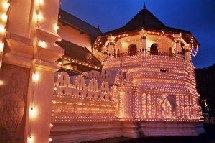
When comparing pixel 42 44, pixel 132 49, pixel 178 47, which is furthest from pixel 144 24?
pixel 42 44

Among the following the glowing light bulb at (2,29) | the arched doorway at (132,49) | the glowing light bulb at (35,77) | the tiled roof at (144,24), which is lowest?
the glowing light bulb at (35,77)

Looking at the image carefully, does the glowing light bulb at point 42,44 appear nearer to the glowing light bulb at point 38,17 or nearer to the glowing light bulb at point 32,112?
the glowing light bulb at point 38,17

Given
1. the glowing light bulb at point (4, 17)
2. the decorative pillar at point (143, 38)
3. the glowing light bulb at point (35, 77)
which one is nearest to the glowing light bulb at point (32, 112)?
the glowing light bulb at point (35, 77)

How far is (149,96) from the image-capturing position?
43.8 ft

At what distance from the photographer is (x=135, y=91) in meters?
12.9

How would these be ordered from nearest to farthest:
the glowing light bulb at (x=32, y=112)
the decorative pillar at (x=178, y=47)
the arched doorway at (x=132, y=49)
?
the glowing light bulb at (x=32, y=112) → the decorative pillar at (x=178, y=47) → the arched doorway at (x=132, y=49)

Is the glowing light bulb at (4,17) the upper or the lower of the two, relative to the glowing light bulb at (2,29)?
upper

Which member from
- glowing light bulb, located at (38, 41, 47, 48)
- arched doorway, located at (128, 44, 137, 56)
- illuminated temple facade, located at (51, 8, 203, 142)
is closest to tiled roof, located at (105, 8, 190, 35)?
illuminated temple facade, located at (51, 8, 203, 142)

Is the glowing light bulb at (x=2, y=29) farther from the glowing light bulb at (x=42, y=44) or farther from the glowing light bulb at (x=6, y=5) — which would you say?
the glowing light bulb at (x=42, y=44)

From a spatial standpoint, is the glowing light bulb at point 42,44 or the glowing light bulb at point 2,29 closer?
the glowing light bulb at point 2,29

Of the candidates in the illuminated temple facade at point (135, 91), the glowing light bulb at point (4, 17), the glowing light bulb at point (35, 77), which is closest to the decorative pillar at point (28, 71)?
the glowing light bulb at point (35, 77)

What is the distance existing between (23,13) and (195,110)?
1246 cm

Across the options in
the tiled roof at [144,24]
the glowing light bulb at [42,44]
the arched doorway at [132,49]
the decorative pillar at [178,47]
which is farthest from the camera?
the arched doorway at [132,49]

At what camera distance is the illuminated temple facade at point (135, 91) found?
9031 millimetres
